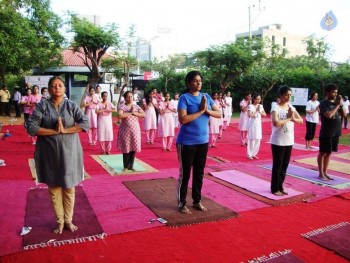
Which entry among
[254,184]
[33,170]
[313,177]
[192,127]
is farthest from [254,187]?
[33,170]

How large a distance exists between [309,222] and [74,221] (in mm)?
2765

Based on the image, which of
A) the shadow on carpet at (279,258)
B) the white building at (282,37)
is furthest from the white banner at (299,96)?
the white building at (282,37)

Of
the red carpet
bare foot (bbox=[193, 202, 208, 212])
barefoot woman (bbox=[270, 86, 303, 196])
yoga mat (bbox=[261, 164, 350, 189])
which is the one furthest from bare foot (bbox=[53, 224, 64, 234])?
yoga mat (bbox=[261, 164, 350, 189])

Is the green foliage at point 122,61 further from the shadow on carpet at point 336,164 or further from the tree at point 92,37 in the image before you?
the shadow on carpet at point 336,164

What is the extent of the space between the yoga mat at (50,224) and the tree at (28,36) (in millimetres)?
11419

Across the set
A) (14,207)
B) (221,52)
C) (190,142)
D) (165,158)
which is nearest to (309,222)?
(190,142)

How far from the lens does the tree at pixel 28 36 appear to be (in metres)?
13.8

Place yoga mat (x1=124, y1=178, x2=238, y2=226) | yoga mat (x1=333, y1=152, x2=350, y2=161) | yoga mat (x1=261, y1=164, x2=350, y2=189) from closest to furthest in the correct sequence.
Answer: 1. yoga mat (x1=124, y1=178, x2=238, y2=226)
2. yoga mat (x1=261, y1=164, x2=350, y2=189)
3. yoga mat (x1=333, y1=152, x2=350, y2=161)

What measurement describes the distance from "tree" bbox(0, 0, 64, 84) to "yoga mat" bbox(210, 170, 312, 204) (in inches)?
461

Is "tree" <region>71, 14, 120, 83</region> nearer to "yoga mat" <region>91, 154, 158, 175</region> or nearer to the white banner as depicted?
"yoga mat" <region>91, 154, 158, 175</region>

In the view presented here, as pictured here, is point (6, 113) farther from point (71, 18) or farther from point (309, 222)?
point (309, 222)

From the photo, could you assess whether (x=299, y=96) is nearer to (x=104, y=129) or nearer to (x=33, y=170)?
(x=104, y=129)

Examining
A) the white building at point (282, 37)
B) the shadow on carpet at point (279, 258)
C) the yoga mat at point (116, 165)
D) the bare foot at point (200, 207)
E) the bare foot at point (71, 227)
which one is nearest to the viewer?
the shadow on carpet at point (279, 258)

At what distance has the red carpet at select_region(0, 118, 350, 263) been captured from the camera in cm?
303
